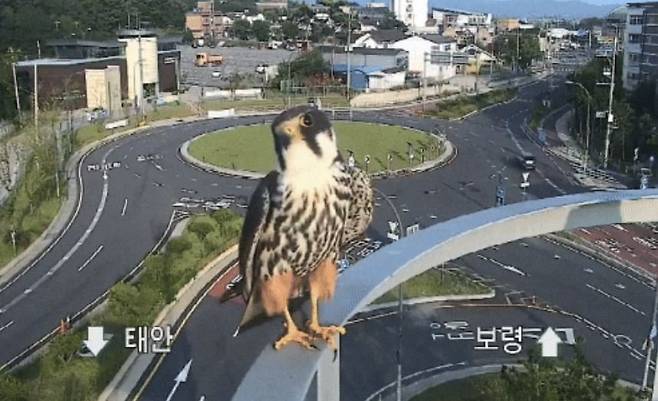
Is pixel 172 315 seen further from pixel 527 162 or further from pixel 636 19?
pixel 636 19

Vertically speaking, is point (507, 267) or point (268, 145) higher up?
point (268, 145)

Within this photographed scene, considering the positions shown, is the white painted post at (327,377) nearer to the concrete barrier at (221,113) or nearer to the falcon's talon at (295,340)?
the falcon's talon at (295,340)

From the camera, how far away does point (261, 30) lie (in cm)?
8988

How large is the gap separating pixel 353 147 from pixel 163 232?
13719 mm

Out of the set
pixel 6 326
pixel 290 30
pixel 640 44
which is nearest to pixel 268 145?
pixel 6 326

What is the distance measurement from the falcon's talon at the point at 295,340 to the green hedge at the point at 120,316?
7.76 meters

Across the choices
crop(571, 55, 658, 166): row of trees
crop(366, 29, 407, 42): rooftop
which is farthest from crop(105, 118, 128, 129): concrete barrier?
crop(366, 29, 407, 42): rooftop

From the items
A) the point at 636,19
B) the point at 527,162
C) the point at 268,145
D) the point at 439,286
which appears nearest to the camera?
the point at 439,286

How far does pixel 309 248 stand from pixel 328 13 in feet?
270

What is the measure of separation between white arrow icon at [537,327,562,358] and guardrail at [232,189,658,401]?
261 inches

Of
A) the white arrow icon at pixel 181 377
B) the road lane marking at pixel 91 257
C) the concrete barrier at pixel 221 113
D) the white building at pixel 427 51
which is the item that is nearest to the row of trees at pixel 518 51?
the white building at pixel 427 51

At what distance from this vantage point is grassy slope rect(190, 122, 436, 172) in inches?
1230

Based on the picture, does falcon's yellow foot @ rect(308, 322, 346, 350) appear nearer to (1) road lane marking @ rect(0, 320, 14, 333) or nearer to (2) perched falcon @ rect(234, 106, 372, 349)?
(2) perched falcon @ rect(234, 106, 372, 349)

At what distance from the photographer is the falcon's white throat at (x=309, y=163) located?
13.0ft
